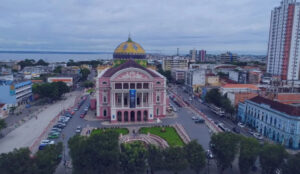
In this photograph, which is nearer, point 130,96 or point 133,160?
point 133,160

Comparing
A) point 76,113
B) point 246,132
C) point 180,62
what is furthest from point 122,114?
point 180,62

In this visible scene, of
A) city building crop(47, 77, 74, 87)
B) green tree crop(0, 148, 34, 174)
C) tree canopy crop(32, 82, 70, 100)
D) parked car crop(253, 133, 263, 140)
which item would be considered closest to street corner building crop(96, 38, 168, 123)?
tree canopy crop(32, 82, 70, 100)

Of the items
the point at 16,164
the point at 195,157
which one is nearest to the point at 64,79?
the point at 16,164

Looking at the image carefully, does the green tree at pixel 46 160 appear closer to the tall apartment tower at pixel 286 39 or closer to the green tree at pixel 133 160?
the green tree at pixel 133 160

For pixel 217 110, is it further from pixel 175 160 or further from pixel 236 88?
pixel 175 160

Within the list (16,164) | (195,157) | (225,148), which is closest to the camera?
(16,164)

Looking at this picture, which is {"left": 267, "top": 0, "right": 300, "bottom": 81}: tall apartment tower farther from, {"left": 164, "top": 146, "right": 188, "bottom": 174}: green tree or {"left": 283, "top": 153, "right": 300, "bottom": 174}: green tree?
{"left": 164, "top": 146, "right": 188, "bottom": 174}: green tree

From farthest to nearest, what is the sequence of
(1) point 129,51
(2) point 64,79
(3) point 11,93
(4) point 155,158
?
(2) point 64,79 < (1) point 129,51 < (3) point 11,93 < (4) point 155,158

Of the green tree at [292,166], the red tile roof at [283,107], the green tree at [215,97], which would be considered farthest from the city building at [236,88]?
the green tree at [292,166]
